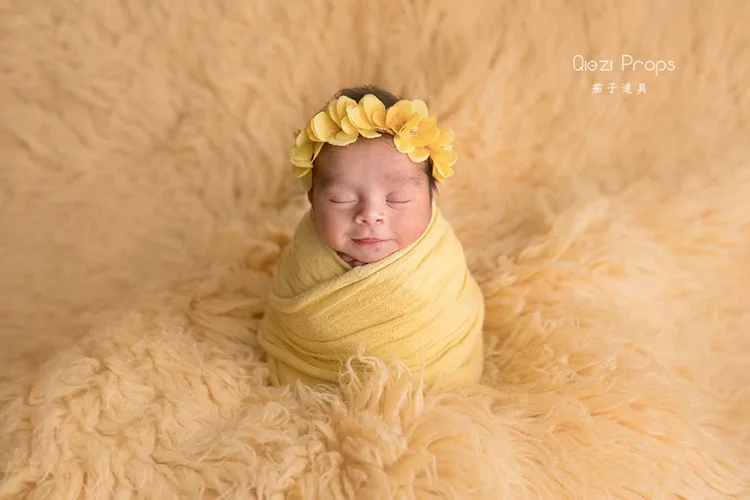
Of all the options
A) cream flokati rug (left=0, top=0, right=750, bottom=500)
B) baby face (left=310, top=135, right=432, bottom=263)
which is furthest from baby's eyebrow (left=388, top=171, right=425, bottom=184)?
cream flokati rug (left=0, top=0, right=750, bottom=500)

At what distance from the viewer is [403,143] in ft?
2.99

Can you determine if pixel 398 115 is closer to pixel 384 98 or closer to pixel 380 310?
pixel 384 98

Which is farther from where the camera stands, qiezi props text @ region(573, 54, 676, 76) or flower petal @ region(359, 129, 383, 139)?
qiezi props text @ region(573, 54, 676, 76)

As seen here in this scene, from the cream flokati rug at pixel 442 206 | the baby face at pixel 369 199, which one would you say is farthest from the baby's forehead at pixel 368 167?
the cream flokati rug at pixel 442 206

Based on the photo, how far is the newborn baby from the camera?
919mm

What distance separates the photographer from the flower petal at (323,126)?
0.92m

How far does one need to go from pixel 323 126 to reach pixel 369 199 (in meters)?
0.11

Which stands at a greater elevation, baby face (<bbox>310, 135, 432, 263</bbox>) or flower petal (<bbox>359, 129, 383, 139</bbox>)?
flower petal (<bbox>359, 129, 383, 139</bbox>)

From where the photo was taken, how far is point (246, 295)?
1.15m

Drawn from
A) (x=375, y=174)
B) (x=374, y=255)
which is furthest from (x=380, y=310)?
(x=375, y=174)

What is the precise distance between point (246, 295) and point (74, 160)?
38 centimetres

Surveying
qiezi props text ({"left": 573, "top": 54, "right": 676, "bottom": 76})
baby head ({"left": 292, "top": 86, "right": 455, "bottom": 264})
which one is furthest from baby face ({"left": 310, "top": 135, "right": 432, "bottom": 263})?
qiezi props text ({"left": 573, "top": 54, "right": 676, "bottom": 76})

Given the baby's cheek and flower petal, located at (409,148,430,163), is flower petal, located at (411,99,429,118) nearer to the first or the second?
flower petal, located at (409,148,430,163)

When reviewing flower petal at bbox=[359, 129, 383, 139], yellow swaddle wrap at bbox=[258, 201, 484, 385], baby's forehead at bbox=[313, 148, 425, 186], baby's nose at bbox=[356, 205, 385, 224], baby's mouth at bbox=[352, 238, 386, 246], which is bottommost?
yellow swaddle wrap at bbox=[258, 201, 484, 385]
